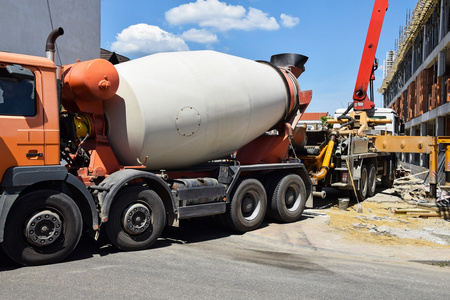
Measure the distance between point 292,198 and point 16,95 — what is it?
6006 millimetres

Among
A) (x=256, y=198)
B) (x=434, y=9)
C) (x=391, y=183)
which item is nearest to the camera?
(x=256, y=198)

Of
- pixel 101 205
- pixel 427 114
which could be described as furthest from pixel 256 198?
pixel 427 114

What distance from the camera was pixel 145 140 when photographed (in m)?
6.91

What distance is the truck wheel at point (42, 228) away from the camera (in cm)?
536

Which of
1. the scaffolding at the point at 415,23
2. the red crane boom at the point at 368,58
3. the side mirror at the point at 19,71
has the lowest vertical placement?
the side mirror at the point at 19,71

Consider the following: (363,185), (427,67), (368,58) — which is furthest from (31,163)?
(427,67)

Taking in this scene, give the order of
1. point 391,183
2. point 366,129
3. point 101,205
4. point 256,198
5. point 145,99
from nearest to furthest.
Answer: point 101,205, point 145,99, point 256,198, point 366,129, point 391,183

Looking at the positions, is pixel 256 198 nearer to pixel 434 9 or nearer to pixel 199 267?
pixel 199 267

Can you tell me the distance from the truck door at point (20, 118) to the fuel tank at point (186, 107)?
4.46 feet

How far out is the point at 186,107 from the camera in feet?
23.8

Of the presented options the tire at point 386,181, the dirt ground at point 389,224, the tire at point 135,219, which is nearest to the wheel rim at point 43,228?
the tire at point 135,219

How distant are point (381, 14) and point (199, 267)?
582 inches

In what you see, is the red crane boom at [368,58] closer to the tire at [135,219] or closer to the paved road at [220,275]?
the paved road at [220,275]

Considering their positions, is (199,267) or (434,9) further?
(434,9)
